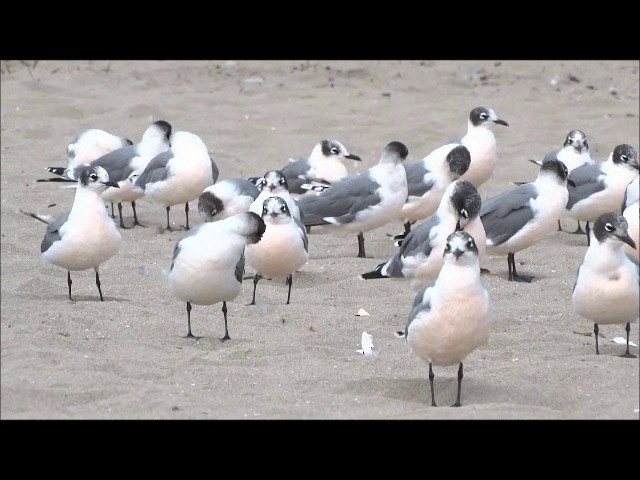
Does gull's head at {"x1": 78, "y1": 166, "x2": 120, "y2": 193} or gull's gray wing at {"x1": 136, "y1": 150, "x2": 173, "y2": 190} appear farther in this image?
gull's gray wing at {"x1": 136, "y1": 150, "x2": 173, "y2": 190}

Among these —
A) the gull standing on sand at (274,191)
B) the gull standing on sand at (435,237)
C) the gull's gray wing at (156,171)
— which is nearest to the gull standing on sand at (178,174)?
the gull's gray wing at (156,171)

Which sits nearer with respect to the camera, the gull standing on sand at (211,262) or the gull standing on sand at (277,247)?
the gull standing on sand at (211,262)

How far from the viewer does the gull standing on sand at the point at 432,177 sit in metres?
9.21

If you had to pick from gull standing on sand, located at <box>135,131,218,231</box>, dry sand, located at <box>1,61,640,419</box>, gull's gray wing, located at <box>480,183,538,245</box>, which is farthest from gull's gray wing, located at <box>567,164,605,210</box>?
gull standing on sand, located at <box>135,131,218,231</box>

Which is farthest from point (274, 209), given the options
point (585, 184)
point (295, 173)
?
point (585, 184)

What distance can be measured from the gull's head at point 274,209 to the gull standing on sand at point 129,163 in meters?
2.33

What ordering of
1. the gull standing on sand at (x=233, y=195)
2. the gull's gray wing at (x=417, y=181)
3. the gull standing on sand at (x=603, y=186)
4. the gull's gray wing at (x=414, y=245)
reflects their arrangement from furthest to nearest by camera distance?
the gull's gray wing at (x=417, y=181)
the gull standing on sand at (x=603, y=186)
the gull standing on sand at (x=233, y=195)
the gull's gray wing at (x=414, y=245)

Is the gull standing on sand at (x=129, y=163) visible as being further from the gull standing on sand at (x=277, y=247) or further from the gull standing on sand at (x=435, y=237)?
the gull standing on sand at (x=435, y=237)

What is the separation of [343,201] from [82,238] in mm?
2426

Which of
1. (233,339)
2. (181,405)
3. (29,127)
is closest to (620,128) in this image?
(29,127)

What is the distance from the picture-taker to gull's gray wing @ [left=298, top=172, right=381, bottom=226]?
898 cm

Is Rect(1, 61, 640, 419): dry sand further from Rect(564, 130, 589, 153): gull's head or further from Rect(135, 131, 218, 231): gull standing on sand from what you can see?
Rect(564, 130, 589, 153): gull's head

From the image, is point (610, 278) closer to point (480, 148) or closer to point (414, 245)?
point (414, 245)

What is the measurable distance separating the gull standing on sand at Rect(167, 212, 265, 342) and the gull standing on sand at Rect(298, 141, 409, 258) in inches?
91.6
